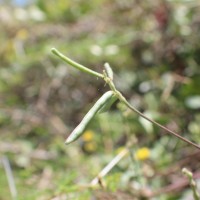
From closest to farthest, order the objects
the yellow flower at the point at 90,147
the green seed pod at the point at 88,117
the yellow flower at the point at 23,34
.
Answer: the green seed pod at the point at 88,117 → the yellow flower at the point at 90,147 → the yellow flower at the point at 23,34

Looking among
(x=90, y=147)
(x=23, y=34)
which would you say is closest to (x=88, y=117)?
(x=90, y=147)

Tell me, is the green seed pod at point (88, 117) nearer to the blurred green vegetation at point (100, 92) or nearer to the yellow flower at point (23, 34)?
the blurred green vegetation at point (100, 92)

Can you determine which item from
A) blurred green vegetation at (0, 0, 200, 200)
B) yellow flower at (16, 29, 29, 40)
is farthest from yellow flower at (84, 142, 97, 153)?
yellow flower at (16, 29, 29, 40)

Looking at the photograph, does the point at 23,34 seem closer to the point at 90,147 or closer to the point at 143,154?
the point at 90,147

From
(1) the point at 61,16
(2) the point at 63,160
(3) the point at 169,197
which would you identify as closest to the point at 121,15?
(1) the point at 61,16

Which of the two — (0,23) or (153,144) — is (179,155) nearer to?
(153,144)

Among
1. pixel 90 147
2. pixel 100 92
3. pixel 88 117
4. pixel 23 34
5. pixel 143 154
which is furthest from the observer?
pixel 23 34

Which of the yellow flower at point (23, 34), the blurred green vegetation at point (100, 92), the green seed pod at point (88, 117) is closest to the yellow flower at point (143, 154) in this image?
the blurred green vegetation at point (100, 92)

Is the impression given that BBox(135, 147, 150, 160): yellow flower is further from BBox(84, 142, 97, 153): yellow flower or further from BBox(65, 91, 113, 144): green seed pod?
BBox(65, 91, 113, 144): green seed pod

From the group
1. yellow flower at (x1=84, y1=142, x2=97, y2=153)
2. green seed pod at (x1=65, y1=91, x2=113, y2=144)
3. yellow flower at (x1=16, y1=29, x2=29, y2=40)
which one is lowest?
yellow flower at (x1=84, y1=142, x2=97, y2=153)
